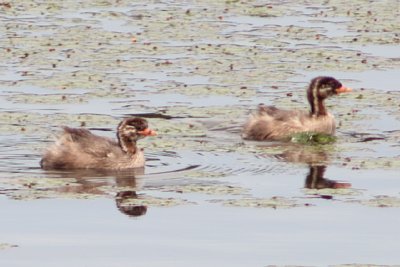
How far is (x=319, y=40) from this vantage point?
28406mm

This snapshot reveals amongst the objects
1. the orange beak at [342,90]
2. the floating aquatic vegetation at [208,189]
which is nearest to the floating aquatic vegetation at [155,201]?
the floating aquatic vegetation at [208,189]

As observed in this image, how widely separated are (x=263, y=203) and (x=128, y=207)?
139 cm

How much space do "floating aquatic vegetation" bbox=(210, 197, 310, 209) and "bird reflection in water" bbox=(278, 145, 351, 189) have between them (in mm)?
994

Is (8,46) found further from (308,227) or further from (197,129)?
(308,227)

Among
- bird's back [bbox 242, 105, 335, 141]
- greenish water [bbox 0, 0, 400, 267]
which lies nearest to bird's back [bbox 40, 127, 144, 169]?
greenish water [bbox 0, 0, 400, 267]

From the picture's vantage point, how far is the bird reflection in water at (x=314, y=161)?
750 inches

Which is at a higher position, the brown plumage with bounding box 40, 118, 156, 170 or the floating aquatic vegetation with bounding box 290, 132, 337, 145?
the floating aquatic vegetation with bounding box 290, 132, 337, 145

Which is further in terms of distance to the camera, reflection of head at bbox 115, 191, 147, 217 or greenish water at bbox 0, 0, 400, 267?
reflection of head at bbox 115, 191, 147, 217

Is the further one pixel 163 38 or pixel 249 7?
pixel 249 7

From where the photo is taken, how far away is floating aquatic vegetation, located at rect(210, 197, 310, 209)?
17.8m

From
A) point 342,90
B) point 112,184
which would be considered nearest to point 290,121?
point 342,90

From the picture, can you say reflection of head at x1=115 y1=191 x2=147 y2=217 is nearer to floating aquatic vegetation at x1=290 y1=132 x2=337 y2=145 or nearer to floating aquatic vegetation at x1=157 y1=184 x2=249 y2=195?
floating aquatic vegetation at x1=157 y1=184 x2=249 y2=195

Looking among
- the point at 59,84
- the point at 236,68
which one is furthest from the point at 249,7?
the point at 59,84

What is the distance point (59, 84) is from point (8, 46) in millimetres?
3131
